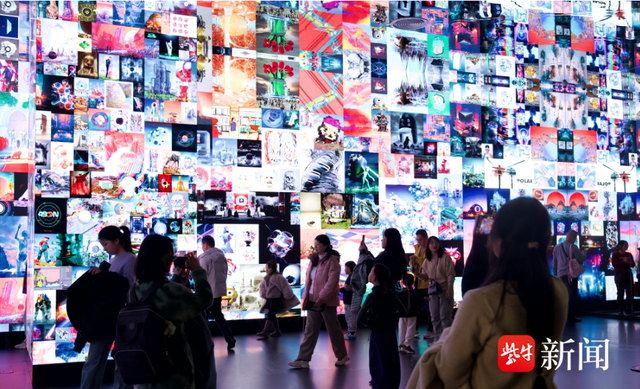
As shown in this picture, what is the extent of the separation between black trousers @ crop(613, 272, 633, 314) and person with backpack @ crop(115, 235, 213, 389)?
10.7 m

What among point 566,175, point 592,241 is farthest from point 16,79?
point 592,241

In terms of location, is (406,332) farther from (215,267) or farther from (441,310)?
(215,267)

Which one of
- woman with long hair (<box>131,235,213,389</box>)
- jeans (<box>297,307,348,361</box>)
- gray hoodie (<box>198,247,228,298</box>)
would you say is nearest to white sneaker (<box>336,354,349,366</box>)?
jeans (<box>297,307,348,361</box>)

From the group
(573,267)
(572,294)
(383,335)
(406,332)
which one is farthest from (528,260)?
(572,294)

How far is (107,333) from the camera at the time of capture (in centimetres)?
454

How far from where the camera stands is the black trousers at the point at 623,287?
11531mm

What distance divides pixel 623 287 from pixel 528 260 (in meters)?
11.2

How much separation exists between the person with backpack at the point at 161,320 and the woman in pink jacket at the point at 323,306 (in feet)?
11.9

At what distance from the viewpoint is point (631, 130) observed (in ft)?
42.7

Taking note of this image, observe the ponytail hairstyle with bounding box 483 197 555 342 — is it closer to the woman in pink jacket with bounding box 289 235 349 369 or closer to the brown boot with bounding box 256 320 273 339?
the woman in pink jacket with bounding box 289 235 349 369

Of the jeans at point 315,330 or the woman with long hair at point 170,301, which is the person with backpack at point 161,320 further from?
the jeans at point 315,330

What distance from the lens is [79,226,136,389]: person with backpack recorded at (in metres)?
4.53

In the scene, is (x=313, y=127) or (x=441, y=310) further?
(x=313, y=127)

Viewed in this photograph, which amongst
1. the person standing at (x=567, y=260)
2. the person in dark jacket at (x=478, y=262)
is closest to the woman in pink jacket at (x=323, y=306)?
the person in dark jacket at (x=478, y=262)
